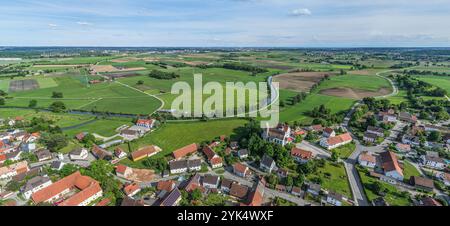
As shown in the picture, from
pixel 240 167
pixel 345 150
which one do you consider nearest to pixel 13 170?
pixel 240 167

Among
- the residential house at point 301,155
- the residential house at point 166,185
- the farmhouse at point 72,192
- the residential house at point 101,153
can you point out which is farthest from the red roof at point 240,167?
the residential house at point 101,153

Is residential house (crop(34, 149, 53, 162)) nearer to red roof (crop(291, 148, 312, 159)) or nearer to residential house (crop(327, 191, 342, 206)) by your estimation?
red roof (crop(291, 148, 312, 159))

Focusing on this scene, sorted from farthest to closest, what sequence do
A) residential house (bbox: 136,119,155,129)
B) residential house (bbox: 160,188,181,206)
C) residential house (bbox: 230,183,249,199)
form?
residential house (bbox: 136,119,155,129)
residential house (bbox: 230,183,249,199)
residential house (bbox: 160,188,181,206)

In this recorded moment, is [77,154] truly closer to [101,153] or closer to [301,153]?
[101,153]

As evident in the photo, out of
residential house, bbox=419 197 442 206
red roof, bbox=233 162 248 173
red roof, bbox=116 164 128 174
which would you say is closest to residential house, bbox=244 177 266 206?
red roof, bbox=233 162 248 173

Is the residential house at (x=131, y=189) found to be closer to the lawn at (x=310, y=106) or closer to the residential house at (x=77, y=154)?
the residential house at (x=77, y=154)

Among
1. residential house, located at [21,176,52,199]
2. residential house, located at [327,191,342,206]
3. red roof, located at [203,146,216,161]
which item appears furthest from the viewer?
red roof, located at [203,146,216,161]
